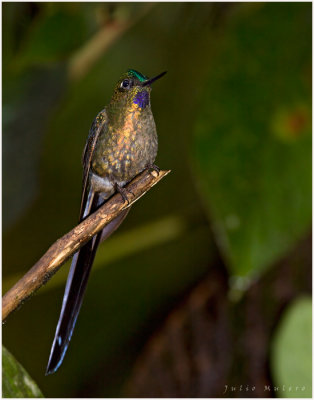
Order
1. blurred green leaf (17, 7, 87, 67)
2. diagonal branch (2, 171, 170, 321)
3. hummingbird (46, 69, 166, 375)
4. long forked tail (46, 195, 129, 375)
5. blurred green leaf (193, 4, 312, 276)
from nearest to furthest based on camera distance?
diagonal branch (2, 171, 170, 321) → long forked tail (46, 195, 129, 375) → hummingbird (46, 69, 166, 375) → blurred green leaf (193, 4, 312, 276) → blurred green leaf (17, 7, 87, 67)

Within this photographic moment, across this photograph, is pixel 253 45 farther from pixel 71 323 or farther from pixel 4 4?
pixel 71 323

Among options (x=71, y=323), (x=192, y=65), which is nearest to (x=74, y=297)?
(x=71, y=323)

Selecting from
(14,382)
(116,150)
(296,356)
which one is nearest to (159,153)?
(116,150)

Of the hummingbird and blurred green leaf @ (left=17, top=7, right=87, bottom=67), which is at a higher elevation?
blurred green leaf @ (left=17, top=7, right=87, bottom=67)

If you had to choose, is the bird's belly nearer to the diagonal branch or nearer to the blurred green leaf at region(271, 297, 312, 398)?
the diagonal branch

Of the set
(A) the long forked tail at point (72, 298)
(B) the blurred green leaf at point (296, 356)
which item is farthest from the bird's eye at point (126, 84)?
(B) the blurred green leaf at point (296, 356)

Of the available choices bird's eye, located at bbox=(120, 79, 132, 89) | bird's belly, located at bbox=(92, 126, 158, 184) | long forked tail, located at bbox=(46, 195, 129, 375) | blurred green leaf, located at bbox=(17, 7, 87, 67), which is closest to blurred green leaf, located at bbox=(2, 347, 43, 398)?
long forked tail, located at bbox=(46, 195, 129, 375)

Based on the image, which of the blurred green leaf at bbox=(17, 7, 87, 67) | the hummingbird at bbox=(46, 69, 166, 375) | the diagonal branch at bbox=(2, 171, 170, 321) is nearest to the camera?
the diagonal branch at bbox=(2, 171, 170, 321)

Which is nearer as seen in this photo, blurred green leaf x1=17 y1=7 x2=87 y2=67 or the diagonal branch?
the diagonal branch
